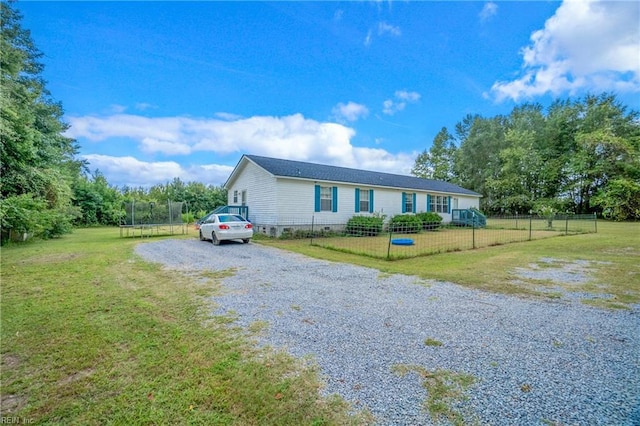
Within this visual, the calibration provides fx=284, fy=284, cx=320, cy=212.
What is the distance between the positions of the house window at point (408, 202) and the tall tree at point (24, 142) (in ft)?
59.8

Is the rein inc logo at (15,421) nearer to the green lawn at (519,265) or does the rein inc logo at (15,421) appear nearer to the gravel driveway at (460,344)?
the gravel driveway at (460,344)

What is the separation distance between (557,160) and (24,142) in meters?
39.4

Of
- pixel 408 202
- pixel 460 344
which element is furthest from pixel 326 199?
pixel 460 344

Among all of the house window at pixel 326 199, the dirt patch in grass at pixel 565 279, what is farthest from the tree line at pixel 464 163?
the dirt patch in grass at pixel 565 279

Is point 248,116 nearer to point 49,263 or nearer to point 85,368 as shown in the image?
point 49,263

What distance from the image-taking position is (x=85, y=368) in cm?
259

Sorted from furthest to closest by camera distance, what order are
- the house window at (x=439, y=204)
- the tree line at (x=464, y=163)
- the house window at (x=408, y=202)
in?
the house window at (x=439, y=204), the house window at (x=408, y=202), the tree line at (x=464, y=163)

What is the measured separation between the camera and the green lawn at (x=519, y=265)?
205 inches

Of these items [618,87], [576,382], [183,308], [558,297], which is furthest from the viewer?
[618,87]

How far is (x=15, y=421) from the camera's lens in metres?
1.98

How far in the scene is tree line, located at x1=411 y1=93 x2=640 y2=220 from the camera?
24297 millimetres

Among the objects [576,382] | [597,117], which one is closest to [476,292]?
[576,382]

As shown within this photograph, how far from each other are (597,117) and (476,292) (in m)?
33.8

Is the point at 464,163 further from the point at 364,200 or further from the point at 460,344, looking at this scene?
the point at 460,344
